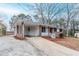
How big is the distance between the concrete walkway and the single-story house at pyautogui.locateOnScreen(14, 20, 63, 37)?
86 millimetres

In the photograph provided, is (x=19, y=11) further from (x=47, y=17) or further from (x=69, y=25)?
(x=69, y=25)

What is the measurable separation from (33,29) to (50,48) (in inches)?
13.3

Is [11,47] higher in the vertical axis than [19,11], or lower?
lower

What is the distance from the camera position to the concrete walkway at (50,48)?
502cm

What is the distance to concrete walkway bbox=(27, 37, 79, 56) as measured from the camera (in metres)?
5.02

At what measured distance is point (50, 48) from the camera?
5035 millimetres

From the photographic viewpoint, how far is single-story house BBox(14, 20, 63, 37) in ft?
16.6

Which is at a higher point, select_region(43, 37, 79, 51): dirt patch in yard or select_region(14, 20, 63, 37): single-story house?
select_region(14, 20, 63, 37): single-story house

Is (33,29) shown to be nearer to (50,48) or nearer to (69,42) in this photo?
(50,48)

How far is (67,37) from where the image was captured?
A: 16.7 ft

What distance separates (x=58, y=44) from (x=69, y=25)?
29 centimetres

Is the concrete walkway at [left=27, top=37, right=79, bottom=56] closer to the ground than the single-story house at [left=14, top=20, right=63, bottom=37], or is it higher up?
closer to the ground

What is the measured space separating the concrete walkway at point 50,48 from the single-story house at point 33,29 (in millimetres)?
86

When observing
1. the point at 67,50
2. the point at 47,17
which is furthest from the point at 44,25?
the point at 67,50
